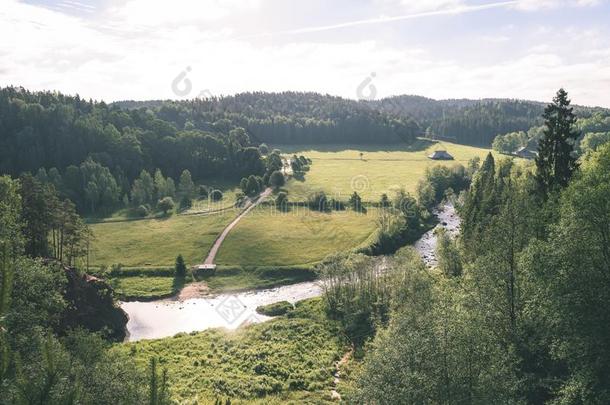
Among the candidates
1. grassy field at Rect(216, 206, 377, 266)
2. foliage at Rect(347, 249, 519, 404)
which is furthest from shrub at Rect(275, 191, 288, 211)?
foliage at Rect(347, 249, 519, 404)

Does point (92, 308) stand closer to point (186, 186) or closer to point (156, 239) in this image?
point (156, 239)

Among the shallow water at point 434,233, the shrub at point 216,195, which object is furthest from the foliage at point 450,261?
the shrub at point 216,195

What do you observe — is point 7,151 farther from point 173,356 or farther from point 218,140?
point 173,356

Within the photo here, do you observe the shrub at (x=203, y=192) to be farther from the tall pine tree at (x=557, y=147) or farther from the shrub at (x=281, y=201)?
the tall pine tree at (x=557, y=147)

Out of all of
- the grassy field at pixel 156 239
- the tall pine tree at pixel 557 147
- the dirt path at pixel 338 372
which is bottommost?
the dirt path at pixel 338 372

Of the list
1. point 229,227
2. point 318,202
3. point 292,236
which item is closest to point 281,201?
point 318,202

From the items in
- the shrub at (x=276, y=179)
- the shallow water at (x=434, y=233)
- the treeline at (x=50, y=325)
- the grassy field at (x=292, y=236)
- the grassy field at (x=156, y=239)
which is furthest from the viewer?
the shrub at (x=276, y=179)
